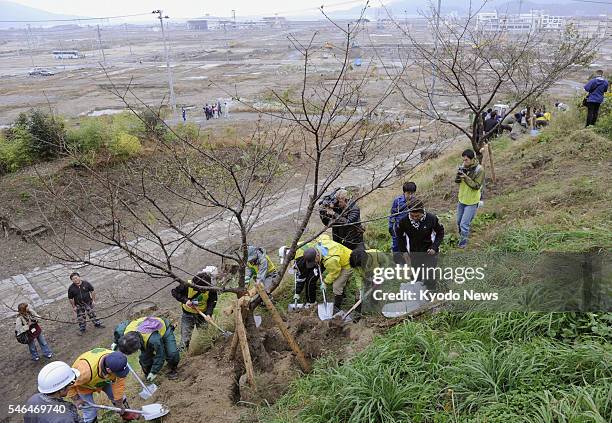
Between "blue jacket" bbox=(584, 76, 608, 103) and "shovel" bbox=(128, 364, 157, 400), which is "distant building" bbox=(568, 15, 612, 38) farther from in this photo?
"shovel" bbox=(128, 364, 157, 400)

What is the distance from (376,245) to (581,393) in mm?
4742

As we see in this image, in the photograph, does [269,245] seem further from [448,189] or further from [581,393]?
[581,393]

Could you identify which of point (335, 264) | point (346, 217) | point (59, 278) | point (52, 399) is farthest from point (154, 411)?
point (59, 278)

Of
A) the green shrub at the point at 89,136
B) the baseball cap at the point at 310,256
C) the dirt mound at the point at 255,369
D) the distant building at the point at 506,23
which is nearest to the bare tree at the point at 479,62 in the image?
the distant building at the point at 506,23

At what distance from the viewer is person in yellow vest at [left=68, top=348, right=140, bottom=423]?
4734 millimetres

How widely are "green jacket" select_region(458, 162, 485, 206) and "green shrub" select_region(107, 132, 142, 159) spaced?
12.6m

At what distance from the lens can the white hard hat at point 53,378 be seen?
4.18 metres

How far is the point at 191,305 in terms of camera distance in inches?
256

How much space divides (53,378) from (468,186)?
5433 millimetres

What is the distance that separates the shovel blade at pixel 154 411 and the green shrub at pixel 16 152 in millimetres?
12550

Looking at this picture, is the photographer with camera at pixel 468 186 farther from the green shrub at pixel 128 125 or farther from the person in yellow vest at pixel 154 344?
the green shrub at pixel 128 125

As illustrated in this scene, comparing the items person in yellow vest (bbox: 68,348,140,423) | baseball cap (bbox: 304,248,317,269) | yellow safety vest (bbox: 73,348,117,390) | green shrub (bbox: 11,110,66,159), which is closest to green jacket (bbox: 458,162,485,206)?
baseball cap (bbox: 304,248,317,269)

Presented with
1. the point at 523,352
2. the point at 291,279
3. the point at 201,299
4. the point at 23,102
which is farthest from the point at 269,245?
the point at 23,102

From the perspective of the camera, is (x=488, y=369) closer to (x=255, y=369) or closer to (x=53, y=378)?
(x=255, y=369)
